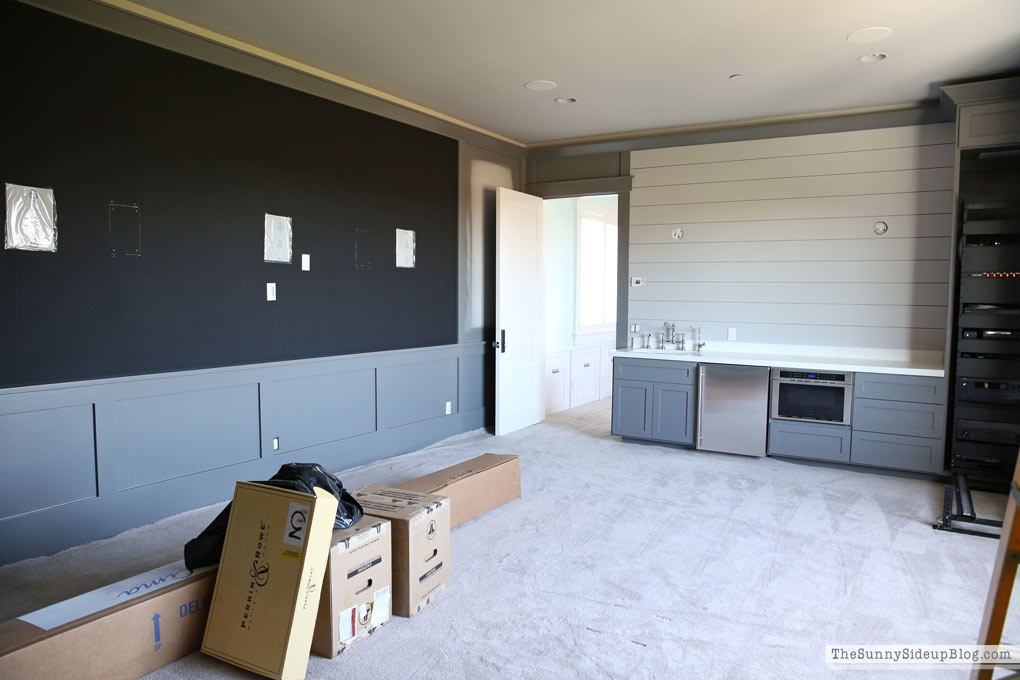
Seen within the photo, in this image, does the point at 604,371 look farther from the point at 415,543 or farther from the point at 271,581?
the point at 271,581

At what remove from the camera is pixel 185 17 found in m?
3.57

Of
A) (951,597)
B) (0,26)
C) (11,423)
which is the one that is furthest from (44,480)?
(951,597)

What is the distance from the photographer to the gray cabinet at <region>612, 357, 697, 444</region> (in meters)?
5.50

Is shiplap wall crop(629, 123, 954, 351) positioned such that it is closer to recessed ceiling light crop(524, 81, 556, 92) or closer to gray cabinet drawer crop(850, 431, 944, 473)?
gray cabinet drawer crop(850, 431, 944, 473)

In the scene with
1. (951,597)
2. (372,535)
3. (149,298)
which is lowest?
(951,597)

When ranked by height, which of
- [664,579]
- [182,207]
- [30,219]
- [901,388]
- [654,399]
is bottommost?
[664,579]

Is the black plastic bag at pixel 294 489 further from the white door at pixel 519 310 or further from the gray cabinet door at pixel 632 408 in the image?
the gray cabinet door at pixel 632 408

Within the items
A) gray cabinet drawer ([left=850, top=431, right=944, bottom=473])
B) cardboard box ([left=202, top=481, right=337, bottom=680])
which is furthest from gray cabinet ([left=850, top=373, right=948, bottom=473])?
cardboard box ([left=202, top=481, right=337, bottom=680])

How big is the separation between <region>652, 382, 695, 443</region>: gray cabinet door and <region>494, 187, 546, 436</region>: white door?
1381 millimetres

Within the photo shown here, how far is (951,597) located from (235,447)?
4.10 metres

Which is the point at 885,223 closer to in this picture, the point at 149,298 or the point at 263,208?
the point at 263,208

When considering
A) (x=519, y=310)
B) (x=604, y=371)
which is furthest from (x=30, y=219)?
(x=604, y=371)

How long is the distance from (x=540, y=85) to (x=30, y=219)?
11.1ft

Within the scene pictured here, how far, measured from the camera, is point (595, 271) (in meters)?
8.12
